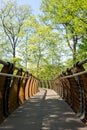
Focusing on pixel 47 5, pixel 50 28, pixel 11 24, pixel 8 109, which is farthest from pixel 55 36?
pixel 8 109

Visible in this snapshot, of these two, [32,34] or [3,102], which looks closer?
[3,102]

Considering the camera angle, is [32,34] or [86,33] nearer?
[86,33]

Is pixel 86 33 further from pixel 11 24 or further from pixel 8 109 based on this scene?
pixel 11 24

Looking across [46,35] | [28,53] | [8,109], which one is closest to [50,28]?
[46,35]

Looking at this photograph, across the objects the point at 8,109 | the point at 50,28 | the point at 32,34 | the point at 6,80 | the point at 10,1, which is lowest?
the point at 8,109

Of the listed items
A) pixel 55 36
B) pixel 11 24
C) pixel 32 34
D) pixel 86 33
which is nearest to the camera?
pixel 86 33

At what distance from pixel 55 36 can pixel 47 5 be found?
8308 mm

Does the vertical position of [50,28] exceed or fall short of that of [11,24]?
it falls short

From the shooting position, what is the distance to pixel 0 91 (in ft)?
23.6

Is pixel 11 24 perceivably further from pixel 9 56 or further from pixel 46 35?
pixel 46 35

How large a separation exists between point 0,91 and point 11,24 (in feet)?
191

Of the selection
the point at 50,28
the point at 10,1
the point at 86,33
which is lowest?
the point at 86,33

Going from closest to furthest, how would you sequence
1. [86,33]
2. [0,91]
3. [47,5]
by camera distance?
[0,91], [86,33], [47,5]

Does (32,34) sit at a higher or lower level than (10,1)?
lower
